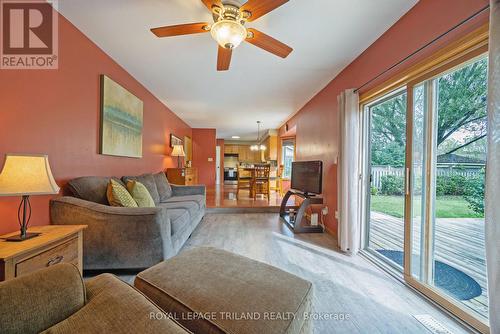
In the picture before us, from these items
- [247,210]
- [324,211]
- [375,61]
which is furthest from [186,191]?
[375,61]

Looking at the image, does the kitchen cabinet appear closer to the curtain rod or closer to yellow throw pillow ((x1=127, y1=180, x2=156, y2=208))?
yellow throw pillow ((x1=127, y1=180, x2=156, y2=208))

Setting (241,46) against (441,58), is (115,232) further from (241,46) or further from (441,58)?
(441,58)

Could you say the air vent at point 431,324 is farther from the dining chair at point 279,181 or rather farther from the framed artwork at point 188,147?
the framed artwork at point 188,147

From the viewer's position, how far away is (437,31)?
1589 millimetres

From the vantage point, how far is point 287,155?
294 inches

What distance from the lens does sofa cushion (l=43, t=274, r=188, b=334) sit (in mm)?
635

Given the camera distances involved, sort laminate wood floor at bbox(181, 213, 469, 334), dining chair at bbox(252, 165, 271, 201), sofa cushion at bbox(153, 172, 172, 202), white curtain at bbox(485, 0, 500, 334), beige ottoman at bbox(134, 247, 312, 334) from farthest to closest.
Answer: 1. dining chair at bbox(252, 165, 271, 201)
2. sofa cushion at bbox(153, 172, 172, 202)
3. laminate wood floor at bbox(181, 213, 469, 334)
4. white curtain at bbox(485, 0, 500, 334)
5. beige ottoman at bbox(134, 247, 312, 334)

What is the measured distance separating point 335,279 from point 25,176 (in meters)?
2.50

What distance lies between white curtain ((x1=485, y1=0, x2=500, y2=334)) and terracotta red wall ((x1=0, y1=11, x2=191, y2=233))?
3096 mm

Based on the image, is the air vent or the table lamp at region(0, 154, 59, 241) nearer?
the table lamp at region(0, 154, 59, 241)

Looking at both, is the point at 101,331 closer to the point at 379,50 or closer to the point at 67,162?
the point at 67,162

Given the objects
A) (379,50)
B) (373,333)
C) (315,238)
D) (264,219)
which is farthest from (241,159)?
(373,333)

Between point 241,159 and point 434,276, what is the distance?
1046 cm

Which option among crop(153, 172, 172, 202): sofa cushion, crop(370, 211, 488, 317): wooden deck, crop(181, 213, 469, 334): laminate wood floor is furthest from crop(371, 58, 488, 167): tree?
crop(153, 172, 172, 202): sofa cushion
